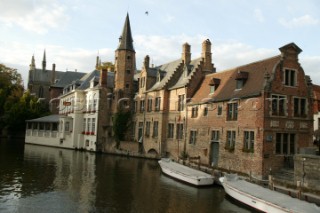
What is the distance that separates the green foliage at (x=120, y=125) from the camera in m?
42.8

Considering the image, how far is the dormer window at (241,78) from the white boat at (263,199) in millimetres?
9559

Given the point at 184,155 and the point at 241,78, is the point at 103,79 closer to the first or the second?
the point at 184,155

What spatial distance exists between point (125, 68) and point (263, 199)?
102ft

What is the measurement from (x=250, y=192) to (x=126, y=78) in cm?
2930

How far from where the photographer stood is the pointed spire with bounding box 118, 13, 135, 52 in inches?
1775

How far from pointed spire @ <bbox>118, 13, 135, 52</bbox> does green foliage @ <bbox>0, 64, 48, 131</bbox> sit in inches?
1115

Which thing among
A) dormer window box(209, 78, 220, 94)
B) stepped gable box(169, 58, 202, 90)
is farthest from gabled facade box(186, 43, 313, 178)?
stepped gable box(169, 58, 202, 90)

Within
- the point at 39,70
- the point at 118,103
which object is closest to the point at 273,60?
the point at 118,103

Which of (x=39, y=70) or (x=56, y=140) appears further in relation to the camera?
(x=39, y=70)

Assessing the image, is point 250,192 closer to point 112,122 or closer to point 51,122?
point 112,122

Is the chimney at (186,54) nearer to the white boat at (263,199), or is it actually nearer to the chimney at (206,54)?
the chimney at (206,54)

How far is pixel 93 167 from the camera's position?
3033 cm

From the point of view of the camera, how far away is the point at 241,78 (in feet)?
92.0

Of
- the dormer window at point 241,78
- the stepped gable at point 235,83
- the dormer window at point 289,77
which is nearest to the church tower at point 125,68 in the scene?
the stepped gable at point 235,83
